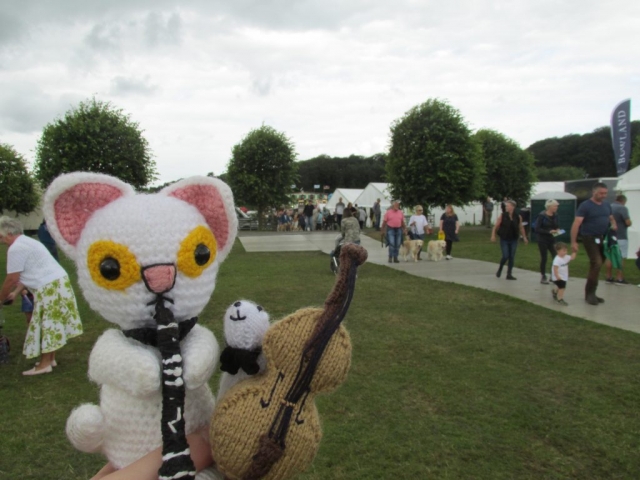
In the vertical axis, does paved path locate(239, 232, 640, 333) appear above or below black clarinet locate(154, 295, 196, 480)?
below

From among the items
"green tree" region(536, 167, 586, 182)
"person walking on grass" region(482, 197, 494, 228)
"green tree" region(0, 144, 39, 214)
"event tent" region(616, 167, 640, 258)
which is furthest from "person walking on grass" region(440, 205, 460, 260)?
"green tree" region(536, 167, 586, 182)

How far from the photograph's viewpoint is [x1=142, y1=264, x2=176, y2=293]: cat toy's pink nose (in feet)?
4.87

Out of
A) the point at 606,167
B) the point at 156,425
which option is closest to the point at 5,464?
the point at 156,425

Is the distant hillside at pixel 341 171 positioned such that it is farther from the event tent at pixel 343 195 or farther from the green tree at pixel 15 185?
the green tree at pixel 15 185

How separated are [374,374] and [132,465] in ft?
12.2

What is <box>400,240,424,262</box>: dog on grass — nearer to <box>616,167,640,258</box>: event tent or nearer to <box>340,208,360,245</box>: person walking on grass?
<box>340,208,360,245</box>: person walking on grass

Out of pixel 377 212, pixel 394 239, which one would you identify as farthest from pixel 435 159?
pixel 394 239

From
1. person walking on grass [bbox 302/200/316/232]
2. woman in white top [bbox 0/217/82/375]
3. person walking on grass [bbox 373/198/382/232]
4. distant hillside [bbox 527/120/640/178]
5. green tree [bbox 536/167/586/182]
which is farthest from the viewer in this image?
distant hillside [bbox 527/120/640/178]

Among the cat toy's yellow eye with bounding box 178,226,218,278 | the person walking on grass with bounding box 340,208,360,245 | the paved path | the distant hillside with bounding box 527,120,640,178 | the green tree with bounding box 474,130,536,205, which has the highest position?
the distant hillside with bounding box 527,120,640,178

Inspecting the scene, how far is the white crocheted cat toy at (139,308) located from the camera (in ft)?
4.68

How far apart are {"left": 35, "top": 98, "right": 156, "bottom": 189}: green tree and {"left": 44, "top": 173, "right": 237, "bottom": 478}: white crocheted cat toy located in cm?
2225

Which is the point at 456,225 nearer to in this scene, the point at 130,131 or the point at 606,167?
the point at 130,131

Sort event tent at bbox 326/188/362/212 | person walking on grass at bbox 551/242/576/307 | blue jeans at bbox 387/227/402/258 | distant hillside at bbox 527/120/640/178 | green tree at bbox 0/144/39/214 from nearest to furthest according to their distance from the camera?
1. person walking on grass at bbox 551/242/576/307
2. blue jeans at bbox 387/227/402/258
3. green tree at bbox 0/144/39/214
4. event tent at bbox 326/188/362/212
5. distant hillside at bbox 527/120/640/178

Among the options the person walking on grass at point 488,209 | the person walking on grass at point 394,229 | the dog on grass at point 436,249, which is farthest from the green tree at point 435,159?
the person walking on grass at point 394,229
